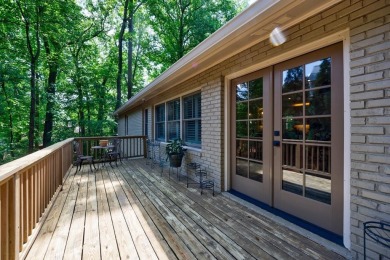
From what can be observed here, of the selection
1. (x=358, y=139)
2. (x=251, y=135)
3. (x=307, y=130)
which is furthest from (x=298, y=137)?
(x=251, y=135)

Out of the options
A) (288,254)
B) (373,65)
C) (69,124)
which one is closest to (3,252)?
(288,254)

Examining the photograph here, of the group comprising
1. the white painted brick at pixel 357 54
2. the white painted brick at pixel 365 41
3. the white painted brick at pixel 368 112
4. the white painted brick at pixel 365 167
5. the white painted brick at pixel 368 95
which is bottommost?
the white painted brick at pixel 365 167

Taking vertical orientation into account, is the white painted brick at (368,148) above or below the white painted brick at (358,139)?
below

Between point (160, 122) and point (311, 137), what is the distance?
5341mm

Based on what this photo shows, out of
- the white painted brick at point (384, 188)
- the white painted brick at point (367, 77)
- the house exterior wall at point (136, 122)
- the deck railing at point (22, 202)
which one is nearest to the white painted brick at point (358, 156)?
the white painted brick at point (384, 188)

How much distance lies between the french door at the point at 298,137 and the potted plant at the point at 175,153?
1.70 m

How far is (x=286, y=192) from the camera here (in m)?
2.72

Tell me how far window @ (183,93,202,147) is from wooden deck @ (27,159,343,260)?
4.58 feet

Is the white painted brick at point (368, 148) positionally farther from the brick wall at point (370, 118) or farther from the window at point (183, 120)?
the window at point (183, 120)

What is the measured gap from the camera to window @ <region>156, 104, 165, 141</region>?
6.92 meters

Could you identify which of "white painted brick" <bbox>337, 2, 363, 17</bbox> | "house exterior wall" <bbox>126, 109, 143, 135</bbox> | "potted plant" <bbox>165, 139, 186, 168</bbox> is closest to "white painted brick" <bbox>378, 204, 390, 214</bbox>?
"white painted brick" <bbox>337, 2, 363, 17</bbox>

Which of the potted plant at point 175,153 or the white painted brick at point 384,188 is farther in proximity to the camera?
the potted plant at point 175,153

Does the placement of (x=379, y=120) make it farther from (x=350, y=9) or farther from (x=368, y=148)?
(x=350, y=9)

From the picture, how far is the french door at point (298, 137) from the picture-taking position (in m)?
2.20
